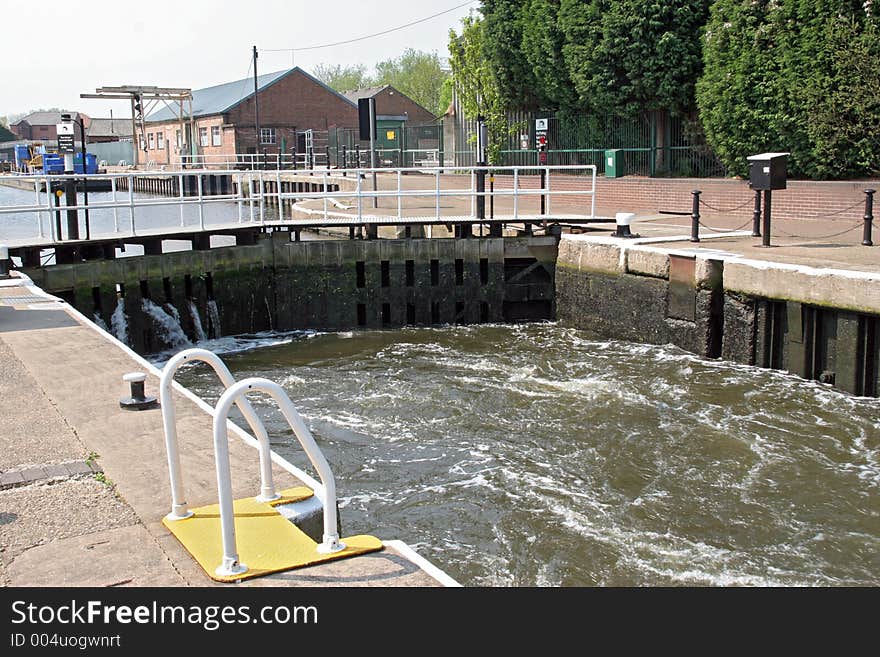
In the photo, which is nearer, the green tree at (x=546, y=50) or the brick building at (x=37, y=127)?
the green tree at (x=546, y=50)

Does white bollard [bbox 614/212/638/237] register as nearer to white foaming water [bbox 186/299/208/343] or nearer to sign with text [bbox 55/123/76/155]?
white foaming water [bbox 186/299/208/343]

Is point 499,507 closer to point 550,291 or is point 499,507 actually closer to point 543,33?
point 550,291

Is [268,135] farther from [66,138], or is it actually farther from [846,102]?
[846,102]

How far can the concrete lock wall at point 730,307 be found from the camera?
12.0 metres

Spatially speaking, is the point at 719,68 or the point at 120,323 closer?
the point at 120,323

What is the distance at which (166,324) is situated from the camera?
642 inches

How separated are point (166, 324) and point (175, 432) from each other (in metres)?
11.4

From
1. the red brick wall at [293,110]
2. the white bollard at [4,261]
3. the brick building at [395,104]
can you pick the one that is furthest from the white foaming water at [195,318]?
the brick building at [395,104]

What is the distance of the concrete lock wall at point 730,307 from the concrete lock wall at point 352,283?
1.19 metres

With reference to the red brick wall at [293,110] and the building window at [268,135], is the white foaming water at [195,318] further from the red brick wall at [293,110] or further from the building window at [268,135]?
the building window at [268,135]

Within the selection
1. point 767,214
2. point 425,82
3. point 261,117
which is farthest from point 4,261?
point 425,82

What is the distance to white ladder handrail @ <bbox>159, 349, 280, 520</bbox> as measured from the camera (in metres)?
5.19

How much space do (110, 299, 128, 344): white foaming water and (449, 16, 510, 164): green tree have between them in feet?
67.3

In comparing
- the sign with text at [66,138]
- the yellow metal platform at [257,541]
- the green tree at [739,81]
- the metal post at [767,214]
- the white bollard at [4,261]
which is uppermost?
the green tree at [739,81]
